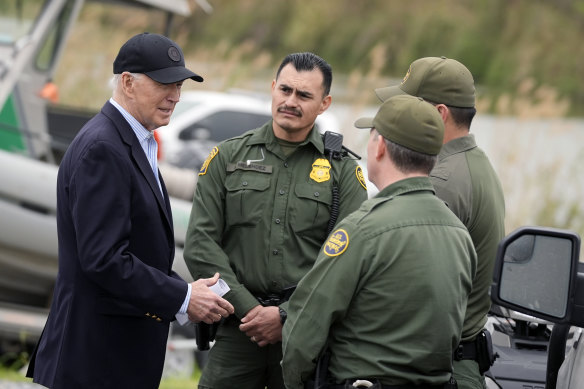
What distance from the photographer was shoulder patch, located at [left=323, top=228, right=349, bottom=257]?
2.56 m

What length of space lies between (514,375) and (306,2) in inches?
771

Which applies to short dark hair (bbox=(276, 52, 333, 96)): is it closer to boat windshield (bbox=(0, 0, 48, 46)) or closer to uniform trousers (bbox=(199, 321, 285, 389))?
uniform trousers (bbox=(199, 321, 285, 389))

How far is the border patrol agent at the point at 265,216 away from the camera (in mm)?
3465

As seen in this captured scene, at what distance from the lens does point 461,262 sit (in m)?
2.62

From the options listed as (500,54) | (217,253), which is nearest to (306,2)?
(500,54)

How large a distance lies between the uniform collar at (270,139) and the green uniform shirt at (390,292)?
99 centimetres

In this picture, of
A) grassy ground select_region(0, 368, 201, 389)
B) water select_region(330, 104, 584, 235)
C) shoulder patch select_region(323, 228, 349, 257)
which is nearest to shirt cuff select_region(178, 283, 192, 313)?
shoulder patch select_region(323, 228, 349, 257)

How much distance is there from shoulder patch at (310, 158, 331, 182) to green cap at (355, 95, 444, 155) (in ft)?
2.94

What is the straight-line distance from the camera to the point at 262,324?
132 inches

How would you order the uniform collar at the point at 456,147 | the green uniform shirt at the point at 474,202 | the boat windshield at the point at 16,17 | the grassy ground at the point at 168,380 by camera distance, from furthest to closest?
the boat windshield at the point at 16,17 < the grassy ground at the point at 168,380 < the uniform collar at the point at 456,147 < the green uniform shirt at the point at 474,202

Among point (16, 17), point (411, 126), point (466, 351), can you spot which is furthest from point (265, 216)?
point (16, 17)

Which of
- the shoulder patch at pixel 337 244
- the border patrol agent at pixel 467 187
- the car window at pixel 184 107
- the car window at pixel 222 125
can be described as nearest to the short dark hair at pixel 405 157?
the shoulder patch at pixel 337 244

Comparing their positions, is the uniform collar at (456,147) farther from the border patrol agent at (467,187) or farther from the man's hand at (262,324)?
the man's hand at (262,324)

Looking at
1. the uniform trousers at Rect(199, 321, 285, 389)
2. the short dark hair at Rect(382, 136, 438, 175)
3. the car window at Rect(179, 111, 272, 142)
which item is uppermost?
the short dark hair at Rect(382, 136, 438, 175)
